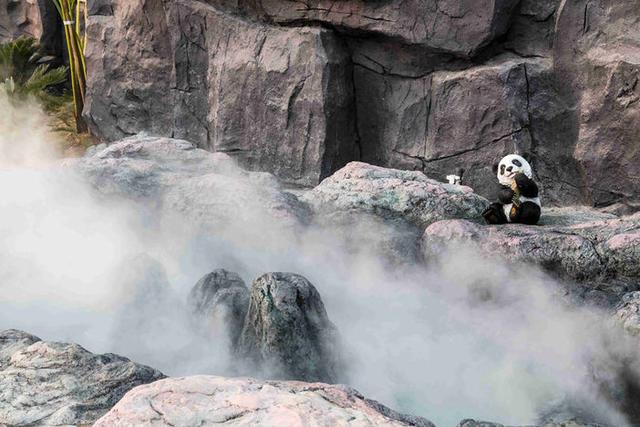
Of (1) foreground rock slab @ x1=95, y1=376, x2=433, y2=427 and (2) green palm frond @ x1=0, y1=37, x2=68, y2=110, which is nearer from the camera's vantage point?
(1) foreground rock slab @ x1=95, y1=376, x2=433, y2=427

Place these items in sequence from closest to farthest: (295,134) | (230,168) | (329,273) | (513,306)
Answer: (513,306)
(329,273)
(230,168)
(295,134)

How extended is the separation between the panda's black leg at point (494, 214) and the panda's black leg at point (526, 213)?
8 cm

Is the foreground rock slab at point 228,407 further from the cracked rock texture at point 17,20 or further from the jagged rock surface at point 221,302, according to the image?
the cracked rock texture at point 17,20

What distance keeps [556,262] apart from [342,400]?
2.76 m

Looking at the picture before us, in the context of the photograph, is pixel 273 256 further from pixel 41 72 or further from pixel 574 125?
pixel 41 72

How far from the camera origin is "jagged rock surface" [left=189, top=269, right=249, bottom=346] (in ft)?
16.2

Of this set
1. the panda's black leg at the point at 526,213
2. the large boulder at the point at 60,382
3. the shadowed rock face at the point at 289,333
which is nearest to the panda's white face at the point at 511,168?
the panda's black leg at the point at 526,213

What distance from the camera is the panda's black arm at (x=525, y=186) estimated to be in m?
6.00

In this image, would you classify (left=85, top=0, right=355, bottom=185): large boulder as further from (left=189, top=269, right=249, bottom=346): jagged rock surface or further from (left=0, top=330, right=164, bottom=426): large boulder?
(left=0, top=330, right=164, bottom=426): large boulder

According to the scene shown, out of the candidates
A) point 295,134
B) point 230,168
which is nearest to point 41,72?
point 295,134

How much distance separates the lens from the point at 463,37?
7.95 m

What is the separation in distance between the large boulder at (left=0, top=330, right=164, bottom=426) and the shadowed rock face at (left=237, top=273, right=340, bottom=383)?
2.54 feet

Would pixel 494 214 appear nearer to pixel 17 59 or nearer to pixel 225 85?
pixel 225 85

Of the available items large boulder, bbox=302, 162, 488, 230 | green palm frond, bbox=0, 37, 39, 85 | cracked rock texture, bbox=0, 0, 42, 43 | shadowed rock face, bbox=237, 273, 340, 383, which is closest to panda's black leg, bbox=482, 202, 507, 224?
large boulder, bbox=302, 162, 488, 230
